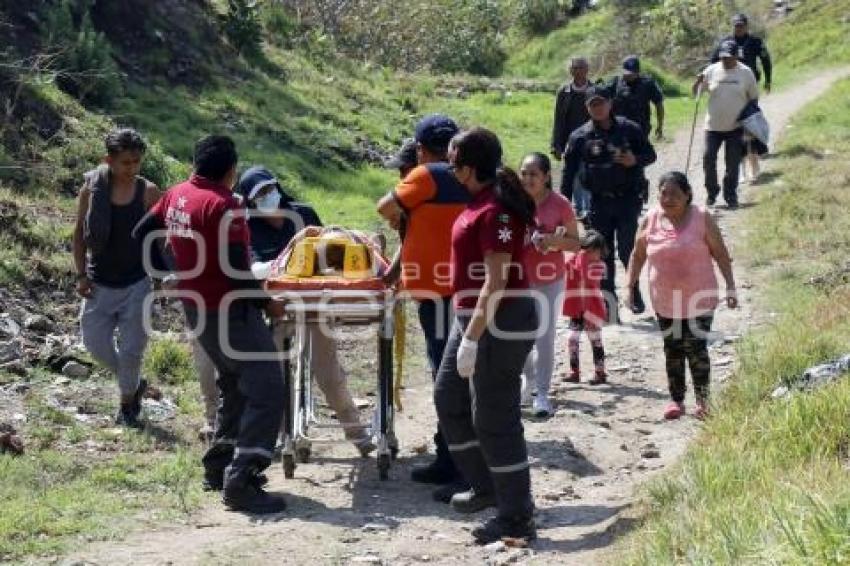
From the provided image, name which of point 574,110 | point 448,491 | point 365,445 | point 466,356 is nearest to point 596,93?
point 574,110

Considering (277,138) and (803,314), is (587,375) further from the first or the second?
(277,138)

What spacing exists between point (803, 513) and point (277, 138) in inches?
485

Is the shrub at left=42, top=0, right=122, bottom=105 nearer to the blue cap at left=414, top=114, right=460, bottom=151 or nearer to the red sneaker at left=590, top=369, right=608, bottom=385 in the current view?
the red sneaker at left=590, top=369, right=608, bottom=385

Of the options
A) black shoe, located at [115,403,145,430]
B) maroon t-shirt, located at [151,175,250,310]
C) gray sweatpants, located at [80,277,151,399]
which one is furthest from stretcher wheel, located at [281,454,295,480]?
gray sweatpants, located at [80,277,151,399]

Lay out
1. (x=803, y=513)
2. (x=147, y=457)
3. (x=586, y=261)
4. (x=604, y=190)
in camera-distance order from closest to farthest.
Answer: (x=803, y=513) → (x=147, y=457) → (x=586, y=261) → (x=604, y=190)

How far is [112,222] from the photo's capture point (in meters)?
8.17

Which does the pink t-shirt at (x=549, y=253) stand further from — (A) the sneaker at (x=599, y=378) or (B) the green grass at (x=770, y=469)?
(B) the green grass at (x=770, y=469)

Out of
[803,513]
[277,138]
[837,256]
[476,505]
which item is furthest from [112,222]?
[277,138]

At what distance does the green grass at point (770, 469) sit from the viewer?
474cm

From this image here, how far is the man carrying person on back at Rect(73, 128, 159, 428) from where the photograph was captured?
810cm

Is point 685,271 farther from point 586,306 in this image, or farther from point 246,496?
point 246,496

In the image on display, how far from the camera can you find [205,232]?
22.1 ft

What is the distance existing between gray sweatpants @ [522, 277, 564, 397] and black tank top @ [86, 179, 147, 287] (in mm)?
2392

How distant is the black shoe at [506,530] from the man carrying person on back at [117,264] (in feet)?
8.83
